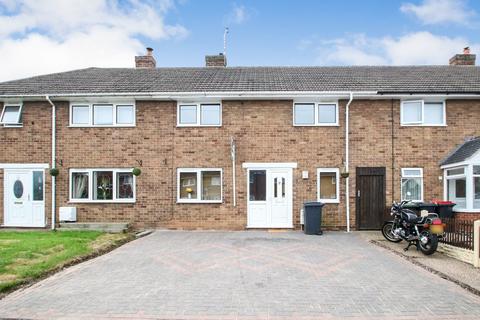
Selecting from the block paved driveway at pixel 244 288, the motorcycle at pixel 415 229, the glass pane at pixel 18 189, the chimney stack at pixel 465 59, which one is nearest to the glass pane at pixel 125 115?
the glass pane at pixel 18 189

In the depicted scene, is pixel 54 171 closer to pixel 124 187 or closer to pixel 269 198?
pixel 124 187

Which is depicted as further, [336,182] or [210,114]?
[210,114]

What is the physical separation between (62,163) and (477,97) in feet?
51.5

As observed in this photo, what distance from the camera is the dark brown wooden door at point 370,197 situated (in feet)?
41.3

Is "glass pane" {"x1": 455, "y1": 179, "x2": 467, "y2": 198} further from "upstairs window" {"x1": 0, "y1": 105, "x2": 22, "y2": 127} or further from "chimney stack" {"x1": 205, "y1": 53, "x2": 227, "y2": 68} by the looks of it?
"upstairs window" {"x1": 0, "y1": 105, "x2": 22, "y2": 127}

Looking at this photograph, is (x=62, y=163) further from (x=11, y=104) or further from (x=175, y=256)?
(x=175, y=256)

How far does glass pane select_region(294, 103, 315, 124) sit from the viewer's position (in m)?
13.0

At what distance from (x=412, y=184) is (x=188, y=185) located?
27.7 ft

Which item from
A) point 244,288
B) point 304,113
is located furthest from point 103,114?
point 244,288

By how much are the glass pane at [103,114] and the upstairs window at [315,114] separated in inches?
280

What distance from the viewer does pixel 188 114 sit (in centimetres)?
1316

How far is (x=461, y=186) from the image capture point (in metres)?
12.1

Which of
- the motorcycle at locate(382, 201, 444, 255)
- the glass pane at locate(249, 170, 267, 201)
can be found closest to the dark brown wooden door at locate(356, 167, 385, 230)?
the motorcycle at locate(382, 201, 444, 255)

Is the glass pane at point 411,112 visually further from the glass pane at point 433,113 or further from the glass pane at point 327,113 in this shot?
the glass pane at point 327,113
